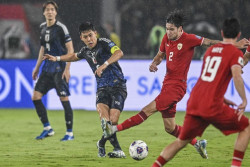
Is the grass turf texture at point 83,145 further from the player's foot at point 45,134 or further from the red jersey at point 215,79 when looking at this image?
the red jersey at point 215,79

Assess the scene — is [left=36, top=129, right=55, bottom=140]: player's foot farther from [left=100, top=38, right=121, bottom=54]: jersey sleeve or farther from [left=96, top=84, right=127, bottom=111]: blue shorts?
[left=100, top=38, right=121, bottom=54]: jersey sleeve

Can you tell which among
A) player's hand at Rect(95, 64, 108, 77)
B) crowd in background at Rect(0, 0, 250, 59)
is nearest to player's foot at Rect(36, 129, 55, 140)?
player's hand at Rect(95, 64, 108, 77)

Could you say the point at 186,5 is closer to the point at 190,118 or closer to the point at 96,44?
the point at 96,44

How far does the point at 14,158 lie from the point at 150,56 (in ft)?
25.6

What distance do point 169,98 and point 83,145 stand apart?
6.83ft

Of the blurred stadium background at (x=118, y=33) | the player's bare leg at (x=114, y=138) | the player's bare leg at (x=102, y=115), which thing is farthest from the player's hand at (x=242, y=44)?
the blurred stadium background at (x=118, y=33)

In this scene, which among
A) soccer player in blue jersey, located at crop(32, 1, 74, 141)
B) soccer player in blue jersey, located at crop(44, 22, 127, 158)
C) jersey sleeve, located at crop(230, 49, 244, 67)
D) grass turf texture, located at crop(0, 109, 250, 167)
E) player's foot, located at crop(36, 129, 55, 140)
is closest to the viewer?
jersey sleeve, located at crop(230, 49, 244, 67)

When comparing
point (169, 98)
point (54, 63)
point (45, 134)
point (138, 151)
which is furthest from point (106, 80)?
point (45, 134)

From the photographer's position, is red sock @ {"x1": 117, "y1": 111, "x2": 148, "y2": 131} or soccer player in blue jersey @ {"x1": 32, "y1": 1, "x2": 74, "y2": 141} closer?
red sock @ {"x1": 117, "y1": 111, "x2": 148, "y2": 131}

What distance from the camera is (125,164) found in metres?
8.02

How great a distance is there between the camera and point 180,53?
852cm

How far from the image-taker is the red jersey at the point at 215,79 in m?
6.29

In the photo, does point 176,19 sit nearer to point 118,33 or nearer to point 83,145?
point 83,145

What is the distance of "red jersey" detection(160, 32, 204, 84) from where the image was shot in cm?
851
